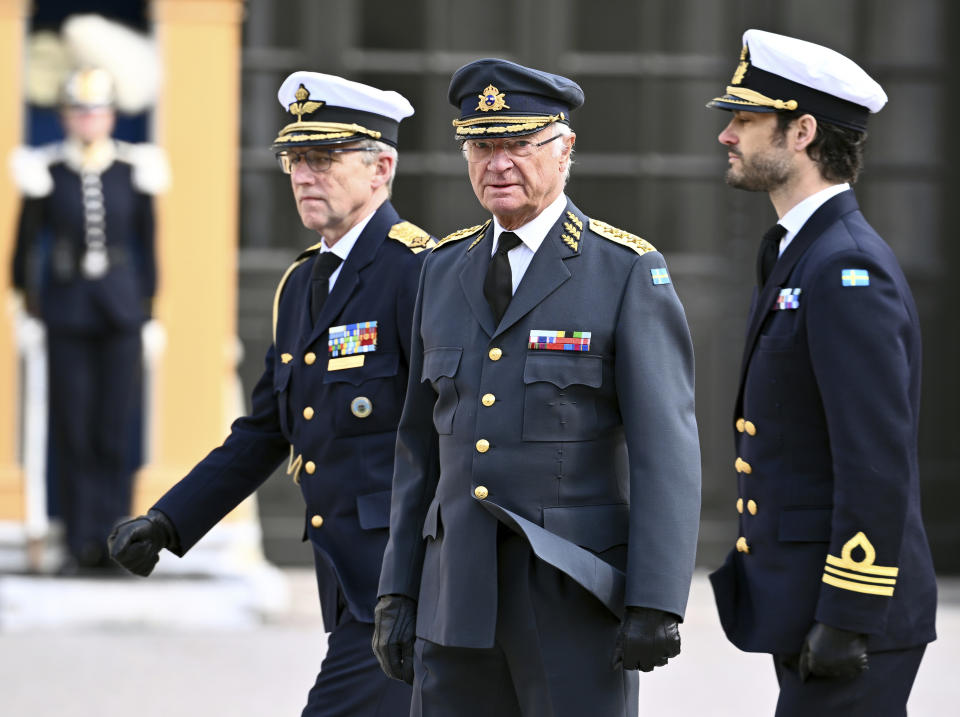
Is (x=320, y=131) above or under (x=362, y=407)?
above

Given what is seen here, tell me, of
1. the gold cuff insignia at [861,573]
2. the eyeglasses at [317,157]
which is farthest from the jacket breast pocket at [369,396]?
the gold cuff insignia at [861,573]

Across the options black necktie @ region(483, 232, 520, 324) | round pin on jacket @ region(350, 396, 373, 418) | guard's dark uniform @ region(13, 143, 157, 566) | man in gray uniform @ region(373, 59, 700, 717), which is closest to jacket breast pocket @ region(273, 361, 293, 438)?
round pin on jacket @ region(350, 396, 373, 418)

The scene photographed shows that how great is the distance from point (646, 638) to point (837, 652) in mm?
373

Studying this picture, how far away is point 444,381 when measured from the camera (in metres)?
3.19

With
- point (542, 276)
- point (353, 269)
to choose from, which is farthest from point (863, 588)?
point (353, 269)

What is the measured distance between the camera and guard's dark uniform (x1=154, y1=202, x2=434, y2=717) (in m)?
3.78

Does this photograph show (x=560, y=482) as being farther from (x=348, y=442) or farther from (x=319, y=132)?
(x=319, y=132)

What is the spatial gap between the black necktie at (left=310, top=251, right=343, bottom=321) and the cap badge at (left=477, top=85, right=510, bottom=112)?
36.5 inches

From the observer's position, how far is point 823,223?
11.0 ft

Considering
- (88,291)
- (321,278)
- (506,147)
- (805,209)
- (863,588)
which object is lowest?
(88,291)

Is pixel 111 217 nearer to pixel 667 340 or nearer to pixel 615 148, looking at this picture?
pixel 615 148

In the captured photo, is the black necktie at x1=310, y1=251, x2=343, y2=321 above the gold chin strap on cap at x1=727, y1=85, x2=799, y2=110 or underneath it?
underneath

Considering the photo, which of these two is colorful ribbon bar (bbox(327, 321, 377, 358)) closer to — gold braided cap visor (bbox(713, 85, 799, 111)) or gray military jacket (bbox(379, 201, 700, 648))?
gray military jacket (bbox(379, 201, 700, 648))

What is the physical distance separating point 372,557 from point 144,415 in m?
4.04
